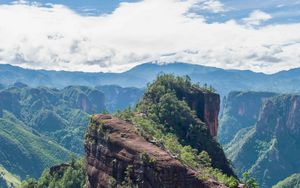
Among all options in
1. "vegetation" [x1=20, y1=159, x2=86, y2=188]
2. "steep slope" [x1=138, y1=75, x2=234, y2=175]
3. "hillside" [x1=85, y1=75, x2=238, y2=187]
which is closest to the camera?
"hillside" [x1=85, y1=75, x2=238, y2=187]

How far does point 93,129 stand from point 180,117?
28580 millimetres

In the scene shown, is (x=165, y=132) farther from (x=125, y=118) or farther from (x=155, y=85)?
(x=155, y=85)

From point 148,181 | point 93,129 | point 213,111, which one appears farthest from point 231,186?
point 213,111

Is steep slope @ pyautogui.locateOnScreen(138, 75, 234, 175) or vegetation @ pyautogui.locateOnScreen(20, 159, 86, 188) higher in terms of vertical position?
steep slope @ pyautogui.locateOnScreen(138, 75, 234, 175)

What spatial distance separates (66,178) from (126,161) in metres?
48.2

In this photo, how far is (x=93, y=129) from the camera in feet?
301

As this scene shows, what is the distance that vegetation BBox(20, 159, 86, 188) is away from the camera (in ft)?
400

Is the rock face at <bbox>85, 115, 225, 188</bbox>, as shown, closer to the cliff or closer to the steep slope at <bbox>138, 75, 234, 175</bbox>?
the steep slope at <bbox>138, 75, 234, 175</bbox>

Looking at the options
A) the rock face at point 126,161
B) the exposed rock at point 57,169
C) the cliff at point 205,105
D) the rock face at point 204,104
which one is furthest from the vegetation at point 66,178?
the cliff at point 205,105

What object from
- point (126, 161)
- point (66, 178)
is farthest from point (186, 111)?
point (126, 161)

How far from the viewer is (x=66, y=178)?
404ft

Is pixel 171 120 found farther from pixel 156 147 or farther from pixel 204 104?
pixel 156 147

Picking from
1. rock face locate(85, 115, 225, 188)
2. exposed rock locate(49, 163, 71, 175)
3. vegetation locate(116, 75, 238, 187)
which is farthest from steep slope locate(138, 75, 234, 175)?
exposed rock locate(49, 163, 71, 175)

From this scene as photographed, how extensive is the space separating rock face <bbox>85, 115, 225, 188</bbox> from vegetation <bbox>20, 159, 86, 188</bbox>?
26.5m
